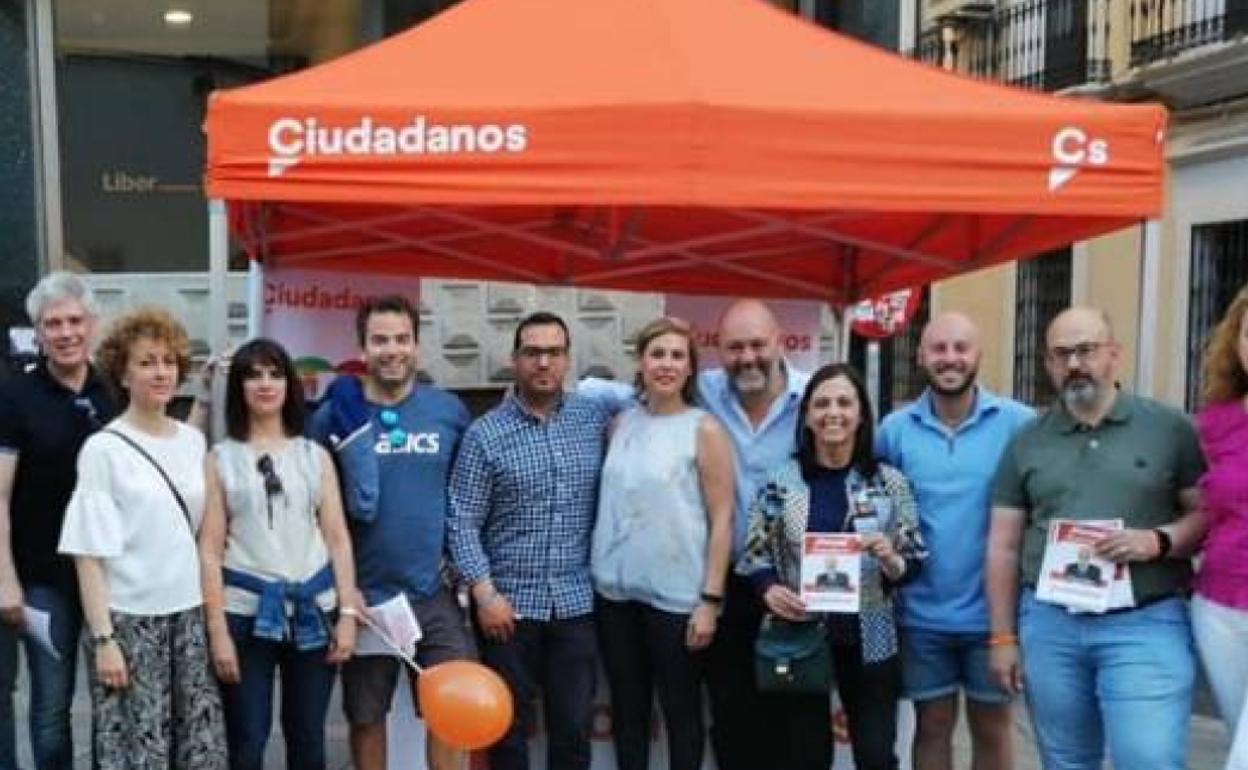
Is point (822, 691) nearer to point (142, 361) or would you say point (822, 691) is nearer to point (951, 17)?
point (142, 361)

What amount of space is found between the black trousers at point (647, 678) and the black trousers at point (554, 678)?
0.08m

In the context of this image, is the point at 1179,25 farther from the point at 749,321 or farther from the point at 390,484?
the point at 390,484

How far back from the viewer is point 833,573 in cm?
396

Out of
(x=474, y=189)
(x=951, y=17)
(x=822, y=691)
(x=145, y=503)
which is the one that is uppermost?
(x=951, y=17)

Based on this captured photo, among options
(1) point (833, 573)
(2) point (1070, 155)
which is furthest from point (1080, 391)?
(1) point (833, 573)

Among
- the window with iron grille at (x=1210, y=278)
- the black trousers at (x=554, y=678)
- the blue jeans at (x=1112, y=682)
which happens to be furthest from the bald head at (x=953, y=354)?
the window with iron grille at (x=1210, y=278)

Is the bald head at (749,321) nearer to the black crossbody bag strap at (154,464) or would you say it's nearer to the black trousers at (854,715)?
the black trousers at (854,715)

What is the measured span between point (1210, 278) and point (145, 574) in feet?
39.2

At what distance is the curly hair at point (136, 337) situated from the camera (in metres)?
3.90

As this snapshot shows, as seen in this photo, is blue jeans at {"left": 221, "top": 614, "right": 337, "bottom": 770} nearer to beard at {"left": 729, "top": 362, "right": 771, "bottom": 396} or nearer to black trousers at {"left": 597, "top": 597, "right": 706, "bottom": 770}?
black trousers at {"left": 597, "top": 597, "right": 706, "bottom": 770}

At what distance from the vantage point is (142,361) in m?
3.86

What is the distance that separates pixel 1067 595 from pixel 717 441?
109 cm

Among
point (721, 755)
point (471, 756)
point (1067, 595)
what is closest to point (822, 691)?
point (721, 755)

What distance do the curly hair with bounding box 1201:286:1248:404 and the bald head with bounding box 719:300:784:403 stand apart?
1281mm
